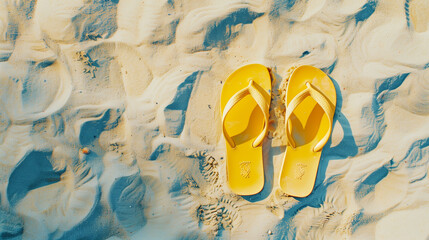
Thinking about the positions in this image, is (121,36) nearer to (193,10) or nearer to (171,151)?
(193,10)

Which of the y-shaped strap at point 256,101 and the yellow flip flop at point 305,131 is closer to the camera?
the y-shaped strap at point 256,101

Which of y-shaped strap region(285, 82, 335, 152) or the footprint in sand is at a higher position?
y-shaped strap region(285, 82, 335, 152)

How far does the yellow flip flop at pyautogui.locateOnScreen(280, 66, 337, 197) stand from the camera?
180cm

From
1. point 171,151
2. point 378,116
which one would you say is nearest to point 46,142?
point 171,151

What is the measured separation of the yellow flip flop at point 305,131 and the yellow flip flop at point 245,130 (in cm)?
19

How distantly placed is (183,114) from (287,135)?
2.59 ft

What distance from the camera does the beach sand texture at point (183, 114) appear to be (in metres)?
1.76

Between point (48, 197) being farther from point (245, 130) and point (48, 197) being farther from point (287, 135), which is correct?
point (287, 135)

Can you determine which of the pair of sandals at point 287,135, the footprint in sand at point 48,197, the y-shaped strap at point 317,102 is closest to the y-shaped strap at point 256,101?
the pair of sandals at point 287,135

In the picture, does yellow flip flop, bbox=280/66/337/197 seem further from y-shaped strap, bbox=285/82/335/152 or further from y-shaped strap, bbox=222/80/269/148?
y-shaped strap, bbox=222/80/269/148

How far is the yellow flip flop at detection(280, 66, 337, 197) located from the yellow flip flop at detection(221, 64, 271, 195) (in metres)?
0.19

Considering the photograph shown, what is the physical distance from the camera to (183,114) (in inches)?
71.9

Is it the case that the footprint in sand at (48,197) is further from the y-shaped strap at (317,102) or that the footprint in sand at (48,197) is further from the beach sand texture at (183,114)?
the y-shaped strap at (317,102)

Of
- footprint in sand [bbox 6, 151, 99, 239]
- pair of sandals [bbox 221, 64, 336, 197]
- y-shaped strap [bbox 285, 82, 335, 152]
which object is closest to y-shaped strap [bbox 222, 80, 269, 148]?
pair of sandals [bbox 221, 64, 336, 197]
